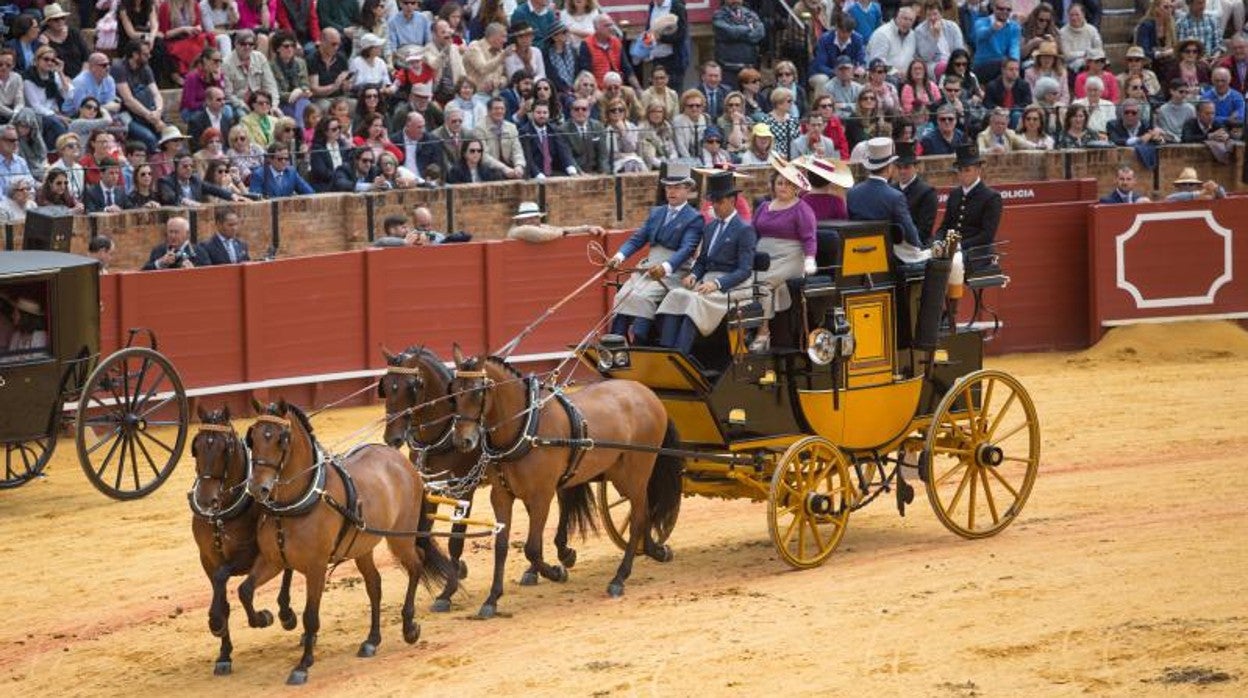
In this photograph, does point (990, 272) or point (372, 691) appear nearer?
point (372, 691)

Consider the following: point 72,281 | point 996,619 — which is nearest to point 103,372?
point 72,281

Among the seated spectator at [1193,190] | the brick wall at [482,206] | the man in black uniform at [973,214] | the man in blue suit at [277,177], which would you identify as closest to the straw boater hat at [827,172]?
the man in black uniform at [973,214]

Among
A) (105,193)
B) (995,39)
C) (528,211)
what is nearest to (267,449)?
(105,193)

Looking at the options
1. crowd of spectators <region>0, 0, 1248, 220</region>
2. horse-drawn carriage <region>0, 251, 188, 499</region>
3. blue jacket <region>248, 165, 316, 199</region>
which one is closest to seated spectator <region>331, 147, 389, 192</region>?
crowd of spectators <region>0, 0, 1248, 220</region>

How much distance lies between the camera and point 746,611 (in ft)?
45.9

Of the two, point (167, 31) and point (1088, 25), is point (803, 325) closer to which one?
point (167, 31)

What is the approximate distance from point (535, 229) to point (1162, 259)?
22.2ft

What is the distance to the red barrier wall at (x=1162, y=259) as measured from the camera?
968 inches

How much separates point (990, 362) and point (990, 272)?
7.93m

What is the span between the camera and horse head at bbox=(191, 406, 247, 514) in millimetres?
12141

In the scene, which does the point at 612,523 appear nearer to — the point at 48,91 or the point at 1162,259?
the point at 48,91

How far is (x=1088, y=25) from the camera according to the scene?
93.8 ft

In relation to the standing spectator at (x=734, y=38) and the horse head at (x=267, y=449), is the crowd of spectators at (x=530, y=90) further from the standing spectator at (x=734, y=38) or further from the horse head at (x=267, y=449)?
the horse head at (x=267, y=449)

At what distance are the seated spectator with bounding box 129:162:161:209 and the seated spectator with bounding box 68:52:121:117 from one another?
0.94 meters
